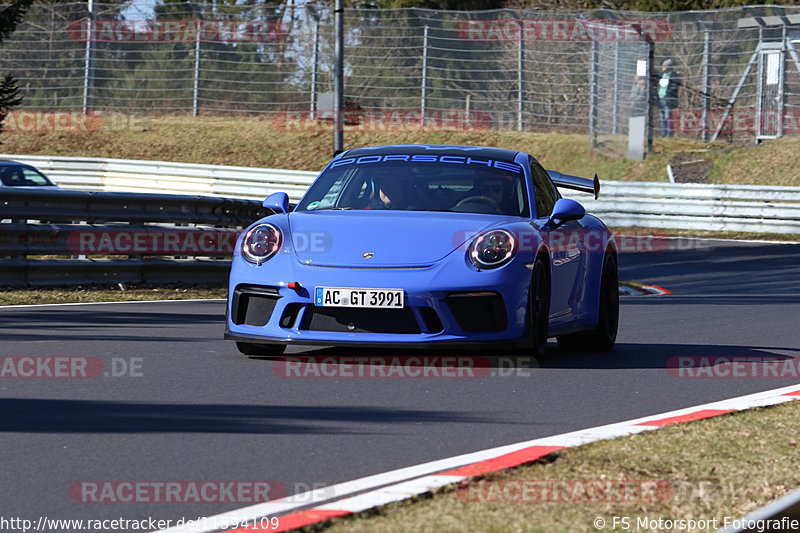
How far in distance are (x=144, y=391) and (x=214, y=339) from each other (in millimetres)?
2636

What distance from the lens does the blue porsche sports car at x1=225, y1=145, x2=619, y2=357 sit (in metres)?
7.91

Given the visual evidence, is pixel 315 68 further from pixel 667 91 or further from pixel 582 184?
pixel 582 184

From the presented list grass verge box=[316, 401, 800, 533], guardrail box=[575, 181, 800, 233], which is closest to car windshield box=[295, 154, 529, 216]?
grass verge box=[316, 401, 800, 533]

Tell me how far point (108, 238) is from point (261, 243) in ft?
20.9

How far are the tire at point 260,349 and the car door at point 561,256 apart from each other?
1.69 m

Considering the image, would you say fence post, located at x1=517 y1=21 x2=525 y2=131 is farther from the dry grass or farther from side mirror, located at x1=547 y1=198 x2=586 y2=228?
side mirror, located at x1=547 y1=198 x2=586 y2=228

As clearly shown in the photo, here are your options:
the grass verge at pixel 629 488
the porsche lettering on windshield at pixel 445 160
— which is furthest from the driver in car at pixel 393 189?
the grass verge at pixel 629 488

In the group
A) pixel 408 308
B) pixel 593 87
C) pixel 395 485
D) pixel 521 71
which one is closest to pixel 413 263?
pixel 408 308

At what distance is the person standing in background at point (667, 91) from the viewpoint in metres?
32.1

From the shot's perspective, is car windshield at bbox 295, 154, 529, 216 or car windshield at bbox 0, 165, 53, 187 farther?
car windshield at bbox 0, 165, 53, 187

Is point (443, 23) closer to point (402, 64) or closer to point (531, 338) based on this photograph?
point (402, 64)

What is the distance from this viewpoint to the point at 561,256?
8852mm

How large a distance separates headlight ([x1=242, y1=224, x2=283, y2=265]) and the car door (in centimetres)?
161

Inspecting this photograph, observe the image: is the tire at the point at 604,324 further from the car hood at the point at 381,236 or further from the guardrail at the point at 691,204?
the guardrail at the point at 691,204
